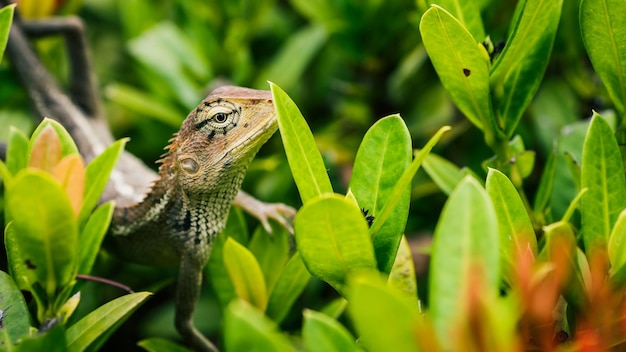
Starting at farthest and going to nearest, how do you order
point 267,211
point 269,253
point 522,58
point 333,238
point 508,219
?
1. point 267,211
2. point 269,253
3. point 522,58
4. point 508,219
5. point 333,238

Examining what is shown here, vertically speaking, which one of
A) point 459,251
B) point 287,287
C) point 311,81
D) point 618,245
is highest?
point 459,251

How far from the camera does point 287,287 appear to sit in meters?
2.17

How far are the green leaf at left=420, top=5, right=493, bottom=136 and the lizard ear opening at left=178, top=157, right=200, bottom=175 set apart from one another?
1.04m

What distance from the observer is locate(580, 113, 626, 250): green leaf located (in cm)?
177

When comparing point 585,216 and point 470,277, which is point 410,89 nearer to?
point 585,216

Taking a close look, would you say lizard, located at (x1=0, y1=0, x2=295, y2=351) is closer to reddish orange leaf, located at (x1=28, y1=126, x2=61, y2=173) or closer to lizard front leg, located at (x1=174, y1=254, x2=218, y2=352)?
lizard front leg, located at (x1=174, y1=254, x2=218, y2=352)

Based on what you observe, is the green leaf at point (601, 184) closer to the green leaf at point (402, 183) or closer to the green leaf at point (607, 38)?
the green leaf at point (607, 38)

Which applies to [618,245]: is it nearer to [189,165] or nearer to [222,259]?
[222,259]

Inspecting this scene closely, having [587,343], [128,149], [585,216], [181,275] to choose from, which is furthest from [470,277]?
[128,149]

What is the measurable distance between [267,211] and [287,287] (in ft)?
2.39

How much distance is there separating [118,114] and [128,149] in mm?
453

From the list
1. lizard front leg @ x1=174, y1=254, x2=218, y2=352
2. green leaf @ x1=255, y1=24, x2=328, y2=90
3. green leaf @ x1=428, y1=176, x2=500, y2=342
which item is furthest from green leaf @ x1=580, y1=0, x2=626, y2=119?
green leaf @ x1=255, y1=24, x2=328, y2=90

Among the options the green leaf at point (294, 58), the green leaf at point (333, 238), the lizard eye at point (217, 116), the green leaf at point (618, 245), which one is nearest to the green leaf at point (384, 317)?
the green leaf at point (333, 238)

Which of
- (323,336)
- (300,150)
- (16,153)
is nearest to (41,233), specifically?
(16,153)
